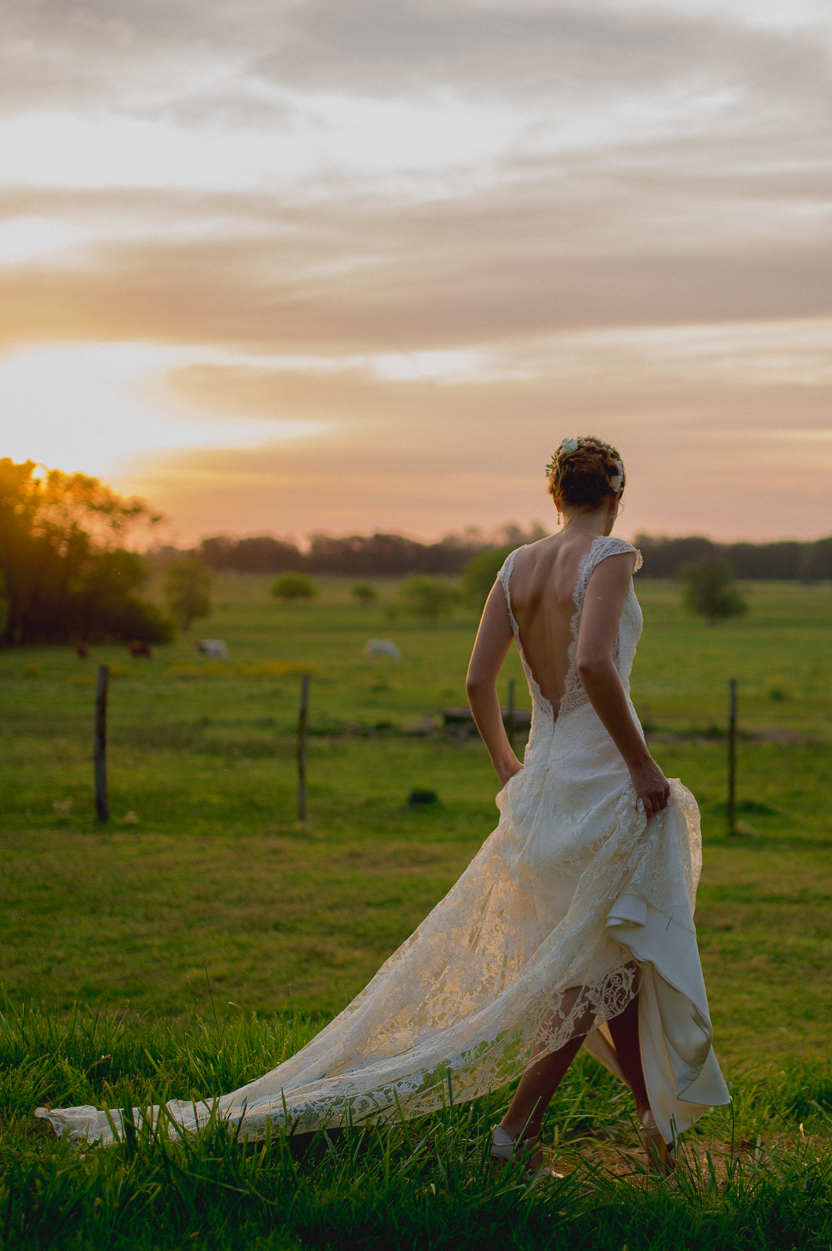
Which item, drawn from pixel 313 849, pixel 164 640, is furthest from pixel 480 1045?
pixel 164 640

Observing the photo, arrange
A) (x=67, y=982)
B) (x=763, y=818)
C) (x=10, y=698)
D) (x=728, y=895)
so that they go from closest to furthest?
(x=67, y=982)
(x=728, y=895)
(x=763, y=818)
(x=10, y=698)

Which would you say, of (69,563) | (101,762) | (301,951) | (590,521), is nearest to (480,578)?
(69,563)

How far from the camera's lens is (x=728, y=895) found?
31.3ft

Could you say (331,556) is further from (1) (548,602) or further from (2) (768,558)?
(1) (548,602)

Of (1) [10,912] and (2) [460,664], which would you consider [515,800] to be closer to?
(1) [10,912]

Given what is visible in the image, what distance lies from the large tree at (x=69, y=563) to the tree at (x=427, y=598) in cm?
2512

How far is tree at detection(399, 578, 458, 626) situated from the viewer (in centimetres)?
7938

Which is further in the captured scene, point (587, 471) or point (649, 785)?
point (587, 471)

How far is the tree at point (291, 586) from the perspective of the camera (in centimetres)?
9844

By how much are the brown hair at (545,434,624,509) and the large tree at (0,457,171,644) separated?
5234 cm

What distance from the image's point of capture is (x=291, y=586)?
98812mm

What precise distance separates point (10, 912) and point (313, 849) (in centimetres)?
360

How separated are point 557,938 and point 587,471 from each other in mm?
1600

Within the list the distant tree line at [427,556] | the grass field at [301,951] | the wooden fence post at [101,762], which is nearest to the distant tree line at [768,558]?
the distant tree line at [427,556]
